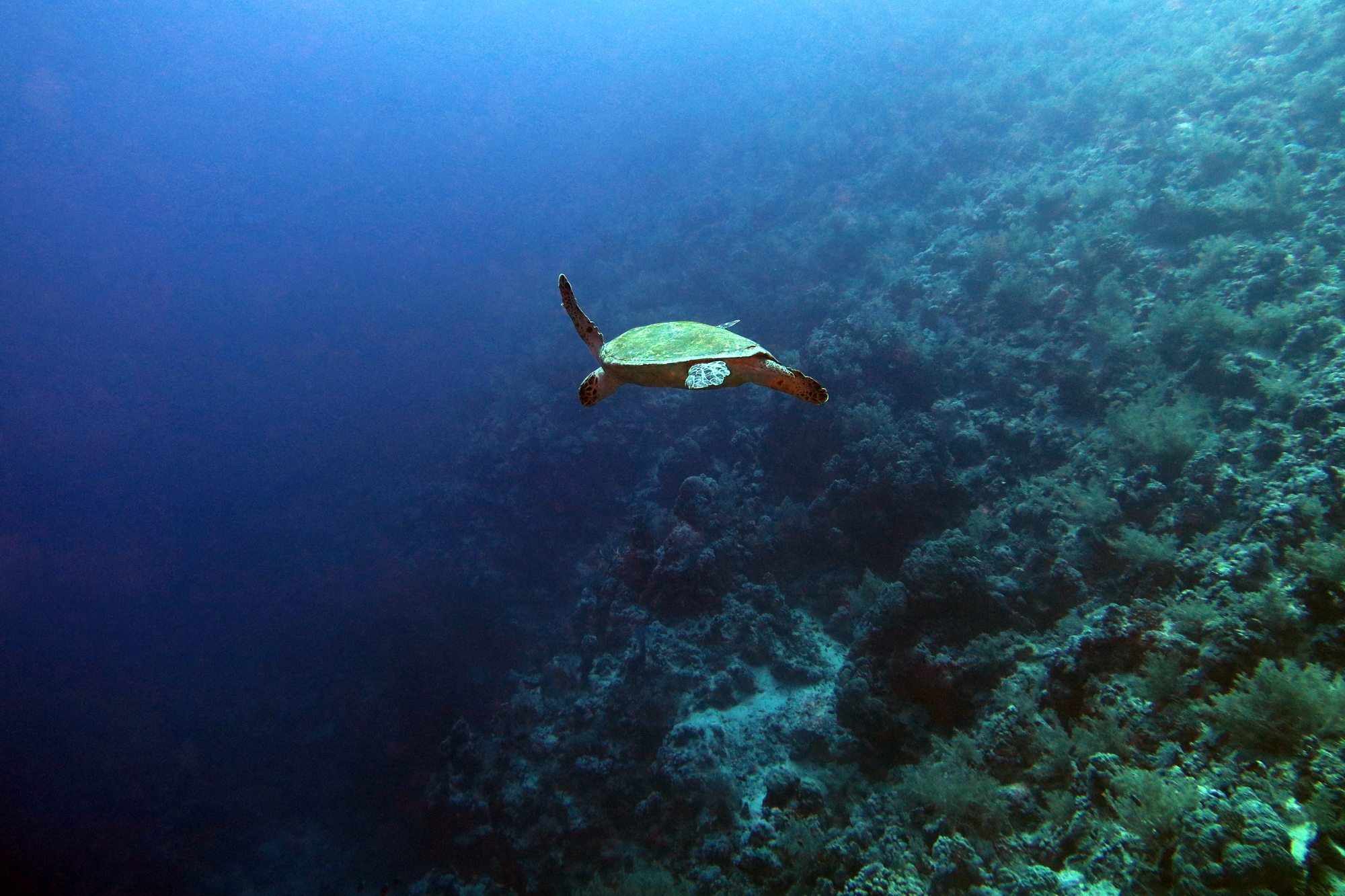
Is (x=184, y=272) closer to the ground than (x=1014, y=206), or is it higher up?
higher up

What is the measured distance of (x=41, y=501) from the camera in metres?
27.7

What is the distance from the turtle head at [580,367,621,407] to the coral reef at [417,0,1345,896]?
4131mm

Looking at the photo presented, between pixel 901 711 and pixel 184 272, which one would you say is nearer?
pixel 901 711

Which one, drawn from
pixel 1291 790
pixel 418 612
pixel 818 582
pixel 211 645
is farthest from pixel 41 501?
pixel 1291 790

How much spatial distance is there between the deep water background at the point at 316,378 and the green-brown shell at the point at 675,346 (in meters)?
8.53

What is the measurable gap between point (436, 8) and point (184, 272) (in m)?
44.8

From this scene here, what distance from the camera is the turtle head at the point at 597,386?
4043mm

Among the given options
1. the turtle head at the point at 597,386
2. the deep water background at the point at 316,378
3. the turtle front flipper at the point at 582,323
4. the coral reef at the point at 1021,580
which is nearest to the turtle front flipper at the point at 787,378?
the turtle head at the point at 597,386

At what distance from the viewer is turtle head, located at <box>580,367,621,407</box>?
159 inches

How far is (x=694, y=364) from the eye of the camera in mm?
3326

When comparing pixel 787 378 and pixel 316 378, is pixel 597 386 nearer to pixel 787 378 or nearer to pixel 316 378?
pixel 787 378

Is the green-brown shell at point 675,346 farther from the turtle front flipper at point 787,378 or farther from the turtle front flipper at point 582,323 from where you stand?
the turtle front flipper at point 582,323

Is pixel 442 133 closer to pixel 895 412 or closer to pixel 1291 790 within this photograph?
pixel 895 412

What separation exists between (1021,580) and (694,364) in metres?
5.08
